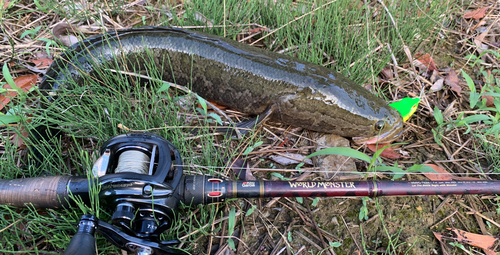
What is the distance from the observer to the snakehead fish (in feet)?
10.1

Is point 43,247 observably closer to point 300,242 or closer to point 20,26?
point 300,242

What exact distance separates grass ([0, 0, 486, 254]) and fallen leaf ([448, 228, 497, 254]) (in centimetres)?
51

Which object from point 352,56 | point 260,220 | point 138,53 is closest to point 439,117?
point 352,56

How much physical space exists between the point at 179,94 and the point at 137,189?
178 cm

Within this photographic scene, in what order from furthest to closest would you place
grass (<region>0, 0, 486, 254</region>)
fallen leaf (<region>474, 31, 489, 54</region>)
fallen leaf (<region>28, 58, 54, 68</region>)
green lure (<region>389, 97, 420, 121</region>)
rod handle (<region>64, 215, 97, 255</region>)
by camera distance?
fallen leaf (<region>474, 31, 489, 54</region>) < fallen leaf (<region>28, 58, 54, 68</region>) < green lure (<region>389, 97, 420, 121</region>) < grass (<region>0, 0, 486, 254</region>) < rod handle (<region>64, 215, 97, 255</region>)

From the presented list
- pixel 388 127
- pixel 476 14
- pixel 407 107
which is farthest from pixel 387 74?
pixel 476 14

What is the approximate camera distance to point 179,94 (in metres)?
3.50

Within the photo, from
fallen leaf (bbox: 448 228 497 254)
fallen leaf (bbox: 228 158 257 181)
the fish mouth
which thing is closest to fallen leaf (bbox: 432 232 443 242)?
fallen leaf (bbox: 448 228 497 254)

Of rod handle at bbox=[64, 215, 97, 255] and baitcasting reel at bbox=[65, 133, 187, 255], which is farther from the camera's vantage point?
baitcasting reel at bbox=[65, 133, 187, 255]

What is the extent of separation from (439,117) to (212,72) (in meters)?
2.38

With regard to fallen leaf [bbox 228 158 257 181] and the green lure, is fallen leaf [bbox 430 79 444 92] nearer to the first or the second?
the green lure

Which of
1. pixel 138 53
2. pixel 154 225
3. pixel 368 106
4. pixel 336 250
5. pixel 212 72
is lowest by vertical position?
pixel 336 250

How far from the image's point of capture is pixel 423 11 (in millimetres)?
3770

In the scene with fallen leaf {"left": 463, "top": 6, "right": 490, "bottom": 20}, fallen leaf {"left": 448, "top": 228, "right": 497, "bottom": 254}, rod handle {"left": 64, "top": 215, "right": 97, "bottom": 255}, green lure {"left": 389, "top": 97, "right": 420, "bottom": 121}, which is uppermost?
fallen leaf {"left": 463, "top": 6, "right": 490, "bottom": 20}
